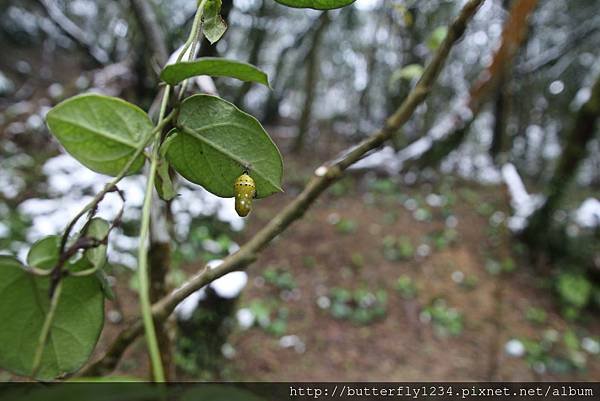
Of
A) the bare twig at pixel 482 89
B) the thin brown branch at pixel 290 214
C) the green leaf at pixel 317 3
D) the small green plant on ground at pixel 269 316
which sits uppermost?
the green leaf at pixel 317 3

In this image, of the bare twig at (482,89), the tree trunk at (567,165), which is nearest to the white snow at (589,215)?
the tree trunk at (567,165)

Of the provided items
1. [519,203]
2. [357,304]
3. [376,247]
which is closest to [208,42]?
[357,304]

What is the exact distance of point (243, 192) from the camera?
0.30 metres

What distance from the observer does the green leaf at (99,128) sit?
0.95 feet

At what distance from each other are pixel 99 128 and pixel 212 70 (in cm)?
10

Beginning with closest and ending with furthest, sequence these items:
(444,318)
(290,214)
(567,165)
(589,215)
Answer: (290,214) < (444,318) < (567,165) < (589,215)

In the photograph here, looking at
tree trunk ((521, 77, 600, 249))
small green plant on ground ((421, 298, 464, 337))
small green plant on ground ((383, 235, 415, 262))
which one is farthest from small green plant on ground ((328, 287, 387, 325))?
tree trunk ((521, 77, 600, 249))

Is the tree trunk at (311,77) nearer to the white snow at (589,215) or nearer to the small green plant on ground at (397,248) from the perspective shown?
the small green plant on ground at (397,248)

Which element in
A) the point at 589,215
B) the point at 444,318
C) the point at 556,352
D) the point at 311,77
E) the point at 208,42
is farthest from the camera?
the point at 311,77

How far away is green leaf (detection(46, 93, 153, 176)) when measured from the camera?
0.95 feet

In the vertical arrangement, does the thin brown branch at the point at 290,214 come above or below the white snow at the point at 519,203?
above

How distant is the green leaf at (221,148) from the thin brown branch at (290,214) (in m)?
0.13

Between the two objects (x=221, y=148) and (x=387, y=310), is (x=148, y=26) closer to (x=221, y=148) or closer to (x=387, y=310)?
(x=221, y=148)

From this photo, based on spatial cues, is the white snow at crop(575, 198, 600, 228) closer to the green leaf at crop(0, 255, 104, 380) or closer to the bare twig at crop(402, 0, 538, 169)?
the bare twig at crop(402, 0, 538, 169)
